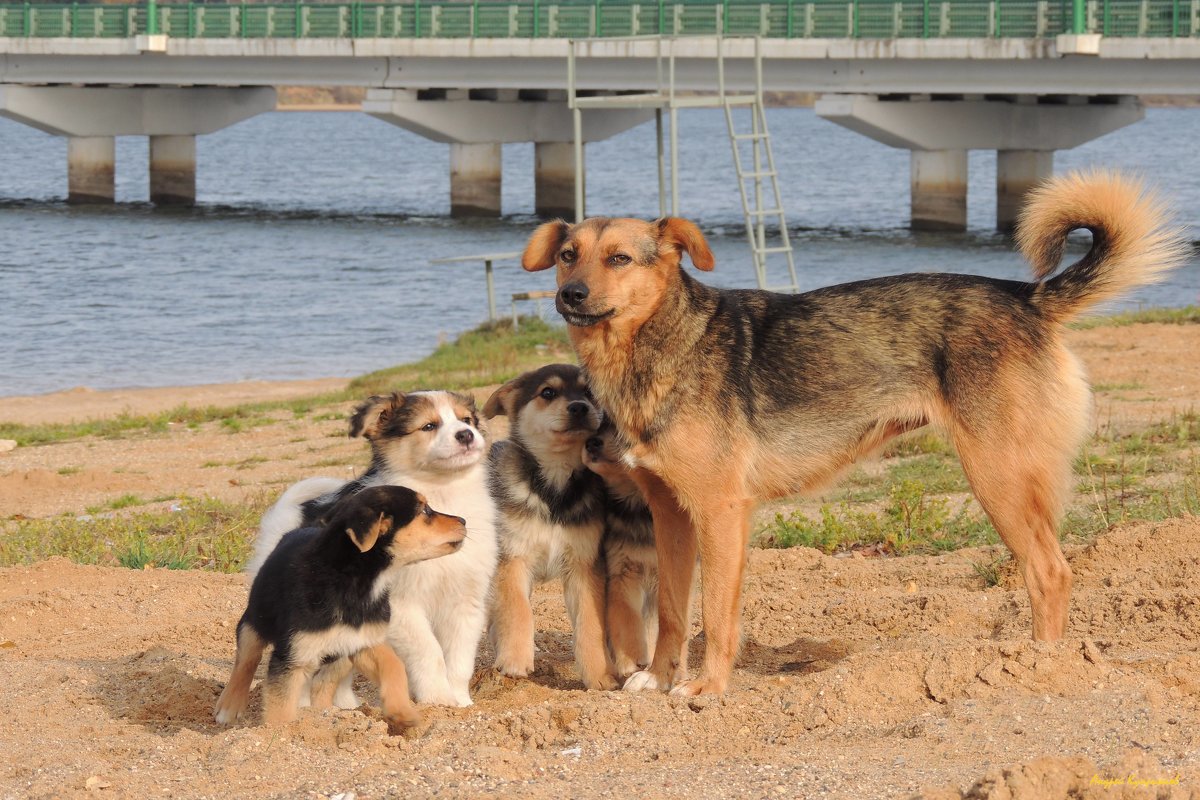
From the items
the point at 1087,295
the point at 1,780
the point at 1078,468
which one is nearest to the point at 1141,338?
the point at 1078,468

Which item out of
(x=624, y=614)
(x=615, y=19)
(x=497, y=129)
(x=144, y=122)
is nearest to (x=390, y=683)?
(x=624, y=614)

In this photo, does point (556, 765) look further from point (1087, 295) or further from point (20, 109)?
point (20, 109)

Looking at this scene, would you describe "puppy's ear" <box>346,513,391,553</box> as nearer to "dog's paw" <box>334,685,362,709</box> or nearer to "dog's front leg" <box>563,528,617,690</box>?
"dog's paw" <box>334,685,362,709</box>

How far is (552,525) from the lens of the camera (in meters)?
7.11

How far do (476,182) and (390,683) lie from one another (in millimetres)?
44830

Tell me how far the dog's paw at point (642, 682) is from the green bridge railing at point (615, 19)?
29931 millimetres

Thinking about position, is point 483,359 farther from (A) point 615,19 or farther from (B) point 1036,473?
(A) point 615,19

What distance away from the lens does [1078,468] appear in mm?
10812

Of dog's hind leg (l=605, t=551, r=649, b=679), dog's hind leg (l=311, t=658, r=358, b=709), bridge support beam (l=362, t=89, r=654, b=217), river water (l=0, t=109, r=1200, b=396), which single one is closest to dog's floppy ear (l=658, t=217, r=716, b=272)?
dog's hind leg (l=605, t=551, r=649, b=679)

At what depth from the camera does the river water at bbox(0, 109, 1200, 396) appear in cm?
2698

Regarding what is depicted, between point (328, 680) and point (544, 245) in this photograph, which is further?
point (544, 245)

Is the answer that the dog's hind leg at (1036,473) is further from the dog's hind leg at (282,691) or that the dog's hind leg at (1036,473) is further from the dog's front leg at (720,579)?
the dog's hind leg at (282,691)

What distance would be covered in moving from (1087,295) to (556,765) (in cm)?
306

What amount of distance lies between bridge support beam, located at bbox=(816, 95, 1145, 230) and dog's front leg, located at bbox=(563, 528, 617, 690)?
34428 millimetres
